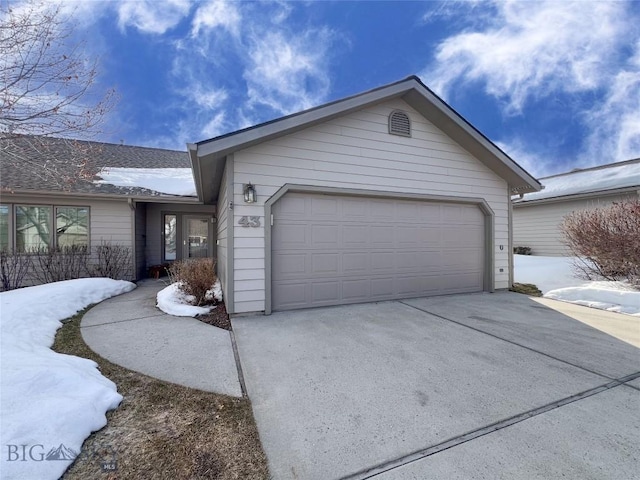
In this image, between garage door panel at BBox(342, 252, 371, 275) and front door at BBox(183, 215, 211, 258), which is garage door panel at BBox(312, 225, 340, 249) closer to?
garage door panel at BBox(342, 252, 371, 275)

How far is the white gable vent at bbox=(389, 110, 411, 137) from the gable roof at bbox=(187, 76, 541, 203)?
0.34 m

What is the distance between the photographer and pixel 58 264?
8344 mm

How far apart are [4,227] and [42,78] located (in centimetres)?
684

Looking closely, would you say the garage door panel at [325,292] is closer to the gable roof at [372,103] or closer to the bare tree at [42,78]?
the gable roof at [372,103]

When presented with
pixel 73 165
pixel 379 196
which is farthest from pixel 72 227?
pixel 379 196

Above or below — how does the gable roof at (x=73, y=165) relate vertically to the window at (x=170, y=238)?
above

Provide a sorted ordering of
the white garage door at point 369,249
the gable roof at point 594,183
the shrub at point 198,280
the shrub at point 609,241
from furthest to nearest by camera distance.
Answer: the gable roof at point 594,183
the shrub at point 609,241
the shrub at point 198,280
the white garage door at point 369,249

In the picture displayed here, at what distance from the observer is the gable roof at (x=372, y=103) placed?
496 centimetres

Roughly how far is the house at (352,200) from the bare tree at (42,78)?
528mm

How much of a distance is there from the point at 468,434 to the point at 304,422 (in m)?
1.23

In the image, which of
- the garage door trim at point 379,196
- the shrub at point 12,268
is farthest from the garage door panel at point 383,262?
the shrub at point 12,268

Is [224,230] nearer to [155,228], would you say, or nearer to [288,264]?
[288,264]

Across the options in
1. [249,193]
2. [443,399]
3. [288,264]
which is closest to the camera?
[443,399]

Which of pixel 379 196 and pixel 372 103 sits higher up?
pixel 372 103
